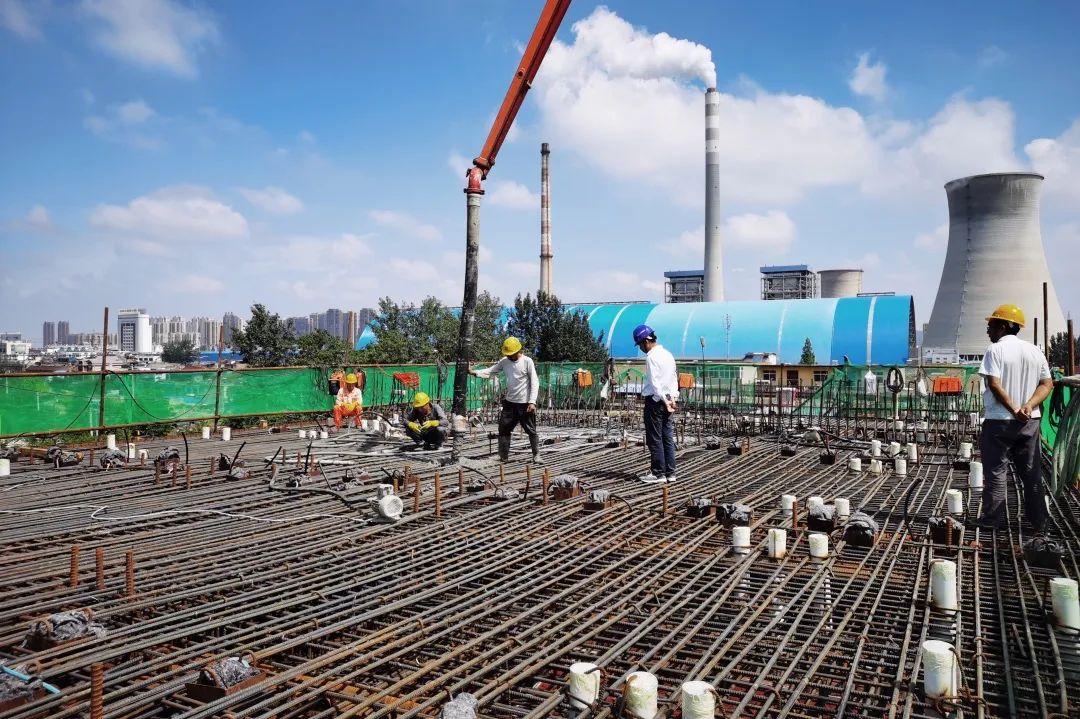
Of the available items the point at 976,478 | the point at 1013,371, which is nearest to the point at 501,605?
the point at 1013,371

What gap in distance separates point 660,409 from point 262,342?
25205mm

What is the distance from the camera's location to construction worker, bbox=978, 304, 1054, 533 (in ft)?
16.1

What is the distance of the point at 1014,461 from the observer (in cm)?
510

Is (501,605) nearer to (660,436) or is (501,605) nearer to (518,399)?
(660,436)

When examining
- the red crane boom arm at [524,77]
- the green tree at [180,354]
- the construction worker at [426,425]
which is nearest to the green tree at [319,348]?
the red crane boom arm at [524,77]

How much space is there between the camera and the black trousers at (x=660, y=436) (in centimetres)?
696

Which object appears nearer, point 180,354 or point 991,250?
point 991,250

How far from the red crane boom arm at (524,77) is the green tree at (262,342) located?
64.9 feet

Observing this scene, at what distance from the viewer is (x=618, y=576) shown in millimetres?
4109

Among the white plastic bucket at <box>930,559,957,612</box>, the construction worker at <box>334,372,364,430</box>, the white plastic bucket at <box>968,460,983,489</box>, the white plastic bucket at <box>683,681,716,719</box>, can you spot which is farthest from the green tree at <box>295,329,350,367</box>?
the white plastic bucket at <box>683,681,716,719</box>

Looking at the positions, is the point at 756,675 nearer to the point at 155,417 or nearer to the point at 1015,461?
the point at 1015,461

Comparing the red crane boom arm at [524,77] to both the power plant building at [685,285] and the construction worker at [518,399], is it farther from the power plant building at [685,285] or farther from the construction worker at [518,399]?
the power plant building at [685,285]

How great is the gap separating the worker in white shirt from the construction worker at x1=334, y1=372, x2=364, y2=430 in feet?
22.7

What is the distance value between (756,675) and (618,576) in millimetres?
1334
